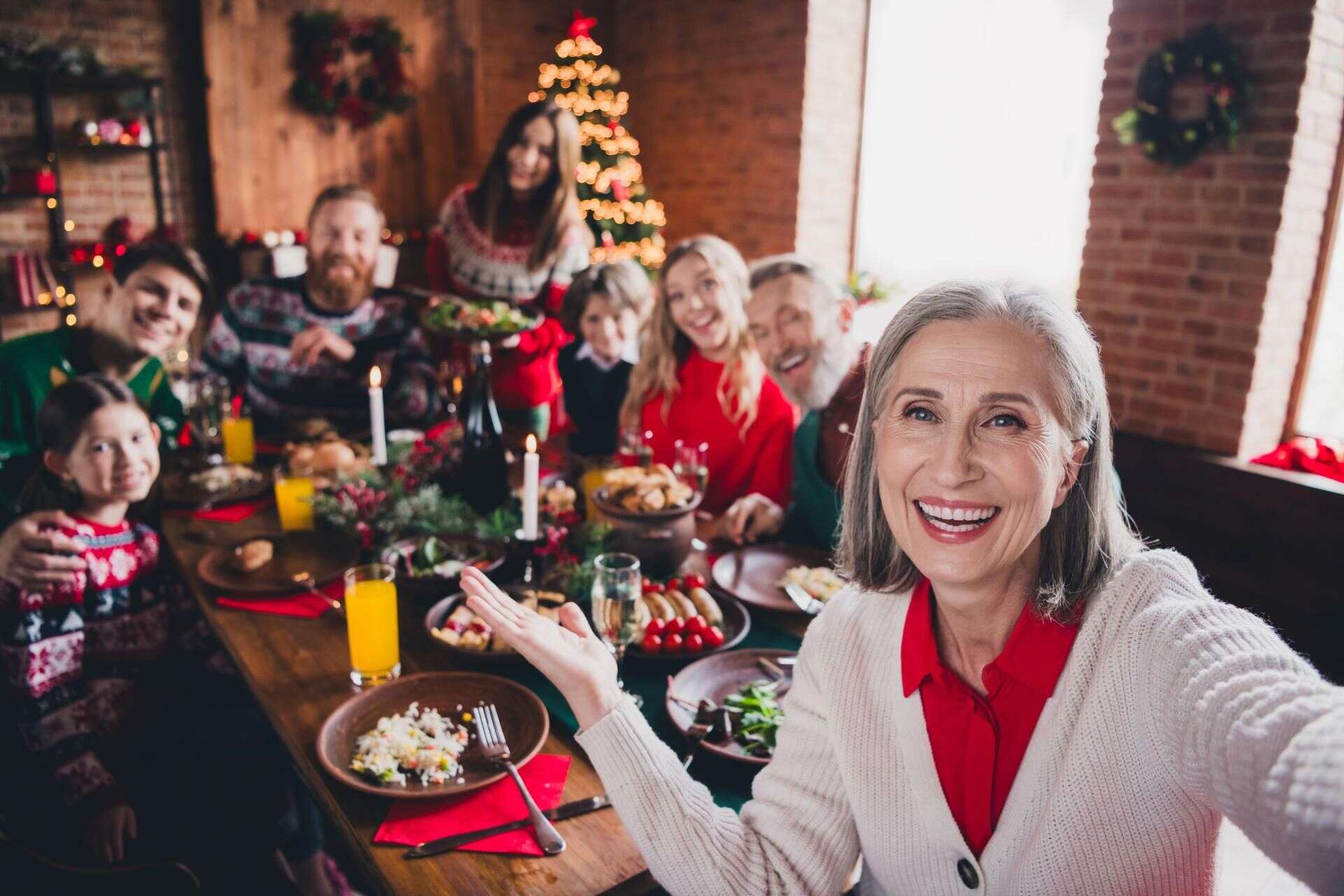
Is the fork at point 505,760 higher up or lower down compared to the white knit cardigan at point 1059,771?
lower down

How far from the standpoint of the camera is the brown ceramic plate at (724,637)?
1533mm

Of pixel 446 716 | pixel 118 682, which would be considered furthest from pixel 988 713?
pixel 118 682

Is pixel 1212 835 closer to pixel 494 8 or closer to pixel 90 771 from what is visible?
pixel 90 771

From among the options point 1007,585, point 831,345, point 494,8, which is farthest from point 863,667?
point 494,8

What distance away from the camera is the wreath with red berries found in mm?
5801

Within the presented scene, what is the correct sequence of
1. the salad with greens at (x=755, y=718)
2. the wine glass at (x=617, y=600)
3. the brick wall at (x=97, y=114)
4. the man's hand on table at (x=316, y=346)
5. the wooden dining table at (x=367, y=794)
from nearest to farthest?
the wooden dining table at (x=367, y=794) < the salad with greens at (x=755, y=718) < the wine glass at (x=617, y=600) < the man's hand on table at (x=316, y=346) < the brick wall at (x=97, y=114)

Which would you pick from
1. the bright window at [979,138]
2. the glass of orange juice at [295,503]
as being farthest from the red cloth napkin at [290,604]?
the bright window at [979,138]

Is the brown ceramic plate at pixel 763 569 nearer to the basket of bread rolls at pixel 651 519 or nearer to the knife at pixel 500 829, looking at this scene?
the basket of bread rolls at pixel 651 519

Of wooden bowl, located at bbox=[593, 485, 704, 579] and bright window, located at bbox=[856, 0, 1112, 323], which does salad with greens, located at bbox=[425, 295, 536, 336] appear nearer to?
wooden bowl, located at bbox=[593, 485, 704, 579]

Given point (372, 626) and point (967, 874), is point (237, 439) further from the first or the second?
point (967, 874)

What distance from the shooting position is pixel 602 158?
5742mm

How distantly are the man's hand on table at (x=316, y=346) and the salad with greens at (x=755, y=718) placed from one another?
6.37ft

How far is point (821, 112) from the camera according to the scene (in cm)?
563

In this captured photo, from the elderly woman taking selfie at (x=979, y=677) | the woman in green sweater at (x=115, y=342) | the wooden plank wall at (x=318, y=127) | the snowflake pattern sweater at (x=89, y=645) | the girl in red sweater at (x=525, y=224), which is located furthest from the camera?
the wooden plank wall at (x=318, y=127)
